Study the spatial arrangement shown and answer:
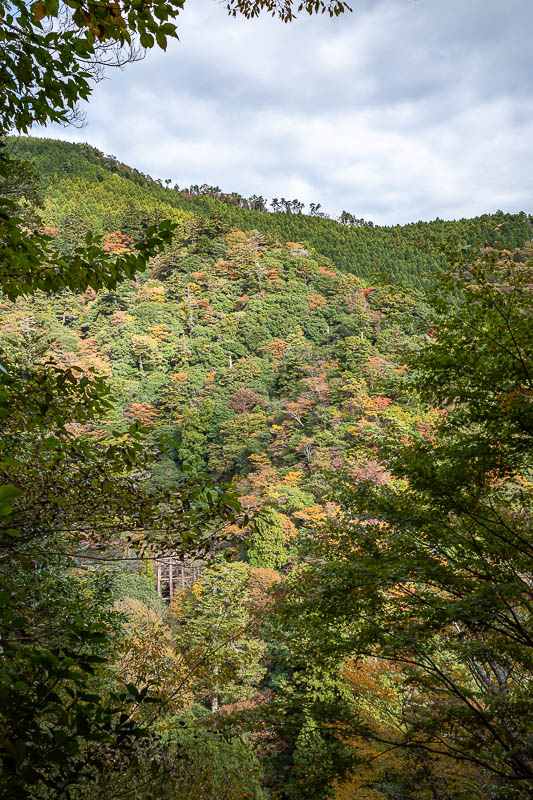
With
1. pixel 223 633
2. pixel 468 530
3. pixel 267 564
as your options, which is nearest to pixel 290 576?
pixel 267 564

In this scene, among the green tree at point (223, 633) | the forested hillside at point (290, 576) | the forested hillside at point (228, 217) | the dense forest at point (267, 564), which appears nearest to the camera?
the dense forest at point (267, 564)


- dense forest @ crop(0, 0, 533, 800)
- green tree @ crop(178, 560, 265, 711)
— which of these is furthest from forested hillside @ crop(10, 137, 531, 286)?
green tree @ crop(178, 560, 265, 711)

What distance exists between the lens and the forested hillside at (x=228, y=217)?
150ft

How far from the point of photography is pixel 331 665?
5316mm

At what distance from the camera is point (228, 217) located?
5459 centimetres

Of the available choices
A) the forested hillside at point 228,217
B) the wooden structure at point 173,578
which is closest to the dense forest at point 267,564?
the wooden structure at point 173,578

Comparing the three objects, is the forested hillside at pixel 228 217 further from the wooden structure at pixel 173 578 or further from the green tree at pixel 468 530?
the green tree at pixel 468 530

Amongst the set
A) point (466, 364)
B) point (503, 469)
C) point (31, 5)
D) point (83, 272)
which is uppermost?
point (31, 5)

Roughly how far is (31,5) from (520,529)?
5.46 meters

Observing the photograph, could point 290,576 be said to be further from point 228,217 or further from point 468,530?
point 228,217

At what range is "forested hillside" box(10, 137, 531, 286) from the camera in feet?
150

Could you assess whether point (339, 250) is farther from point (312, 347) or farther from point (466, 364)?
point (466, 364)

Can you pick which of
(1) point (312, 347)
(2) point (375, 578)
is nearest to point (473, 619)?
(2) point (375, 578)

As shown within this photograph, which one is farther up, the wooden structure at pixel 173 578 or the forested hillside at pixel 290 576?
the forested hillside at pixel 290 576
